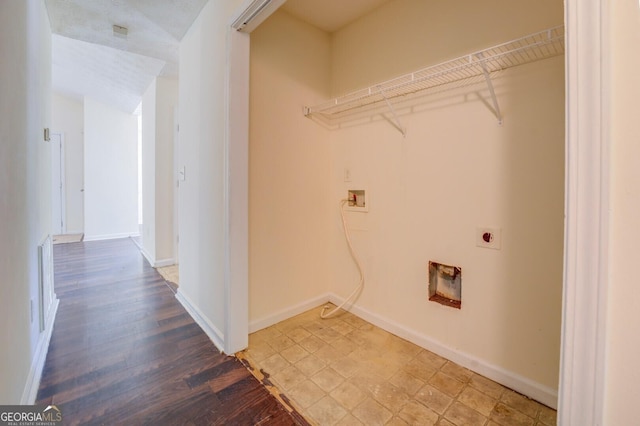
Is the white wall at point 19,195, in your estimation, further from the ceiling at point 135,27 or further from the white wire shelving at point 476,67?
the white wire shelving at point 476,67

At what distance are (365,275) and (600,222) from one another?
1.81 metres

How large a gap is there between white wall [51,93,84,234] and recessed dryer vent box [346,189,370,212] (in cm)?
Answer: 633

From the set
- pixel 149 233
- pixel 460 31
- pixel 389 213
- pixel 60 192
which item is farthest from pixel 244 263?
pixel 60 192

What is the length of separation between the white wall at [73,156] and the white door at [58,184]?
0.20ft

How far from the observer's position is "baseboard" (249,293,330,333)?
211 cm

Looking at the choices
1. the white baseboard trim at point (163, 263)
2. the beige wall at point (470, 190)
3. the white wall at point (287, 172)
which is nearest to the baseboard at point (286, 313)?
the white wall at point (287, 172)

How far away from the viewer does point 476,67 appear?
1.52 metres

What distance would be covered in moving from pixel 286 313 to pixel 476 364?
54.4 inches

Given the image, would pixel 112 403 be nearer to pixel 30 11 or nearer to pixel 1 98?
pixel 1 98

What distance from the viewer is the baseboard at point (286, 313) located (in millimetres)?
2107

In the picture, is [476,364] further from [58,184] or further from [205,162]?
[58,184]

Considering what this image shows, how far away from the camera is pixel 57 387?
1.49 meters

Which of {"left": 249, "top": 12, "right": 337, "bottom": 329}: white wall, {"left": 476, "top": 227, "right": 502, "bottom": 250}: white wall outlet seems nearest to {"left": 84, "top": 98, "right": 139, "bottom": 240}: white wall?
{"left": 249, "top": 12, "right": 337, "bottom": 329}: white wall

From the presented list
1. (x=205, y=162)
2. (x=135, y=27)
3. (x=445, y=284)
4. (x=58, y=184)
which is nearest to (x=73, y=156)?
(x=58, y=184)
